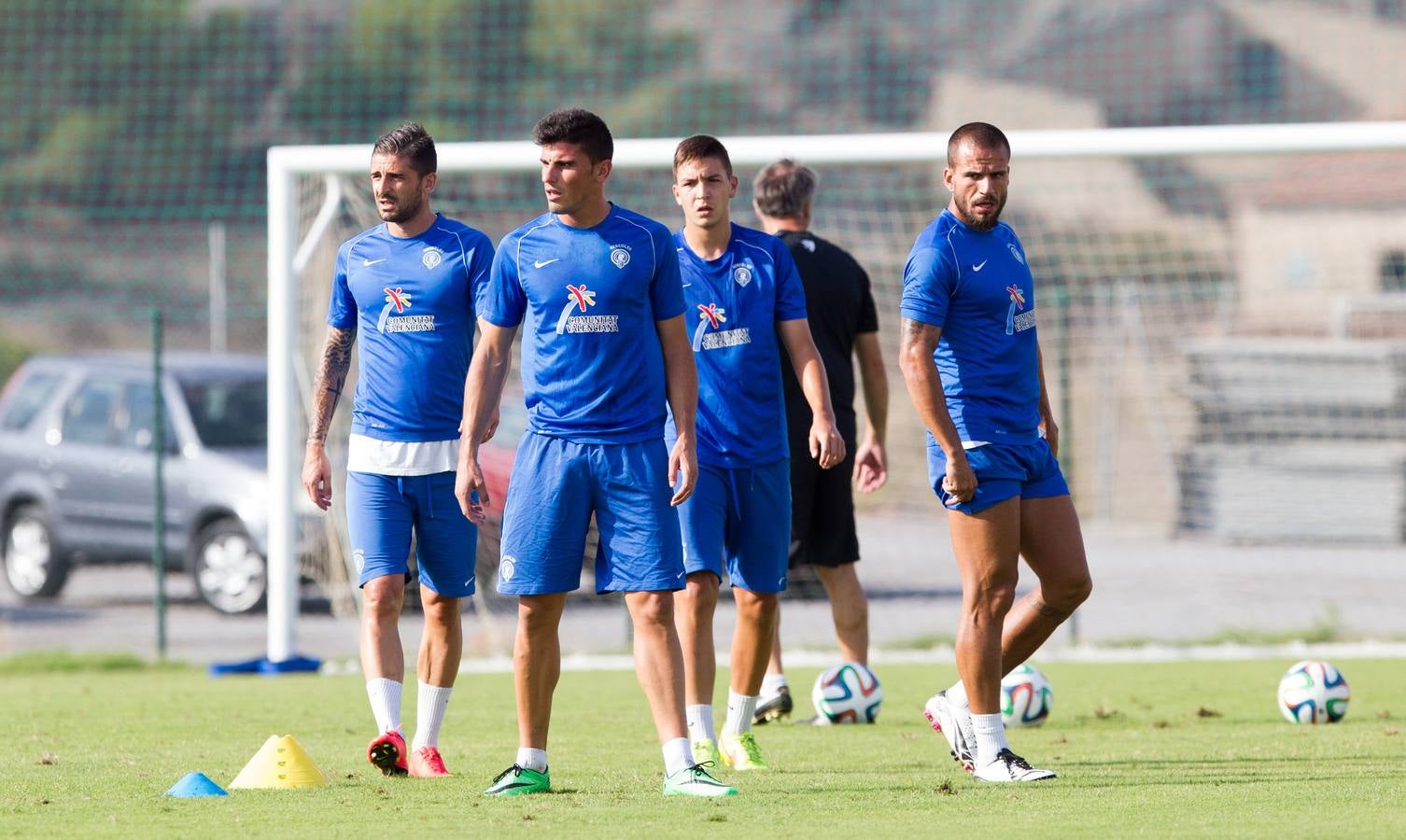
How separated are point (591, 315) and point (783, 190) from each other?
102 inches

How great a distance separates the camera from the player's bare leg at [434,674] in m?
6.96

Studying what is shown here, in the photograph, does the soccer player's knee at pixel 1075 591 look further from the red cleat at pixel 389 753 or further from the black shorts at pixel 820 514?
the red cleat at pixel 389 753

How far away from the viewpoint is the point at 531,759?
6328mm

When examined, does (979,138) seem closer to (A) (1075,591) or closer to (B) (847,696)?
(A) (1075,591)

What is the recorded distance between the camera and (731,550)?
23.8 ft

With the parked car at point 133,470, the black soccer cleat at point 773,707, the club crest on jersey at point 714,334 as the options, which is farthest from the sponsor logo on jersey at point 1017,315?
the parked car at point 133,470

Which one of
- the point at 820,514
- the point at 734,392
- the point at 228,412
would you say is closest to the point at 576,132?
the point at 734,392

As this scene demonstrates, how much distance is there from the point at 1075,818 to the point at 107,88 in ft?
146

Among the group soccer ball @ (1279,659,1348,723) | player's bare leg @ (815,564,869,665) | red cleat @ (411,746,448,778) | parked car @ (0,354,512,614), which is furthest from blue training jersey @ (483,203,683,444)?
parked car @ (0,354,512,614)

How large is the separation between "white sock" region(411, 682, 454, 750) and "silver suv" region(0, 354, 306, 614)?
8345 mm

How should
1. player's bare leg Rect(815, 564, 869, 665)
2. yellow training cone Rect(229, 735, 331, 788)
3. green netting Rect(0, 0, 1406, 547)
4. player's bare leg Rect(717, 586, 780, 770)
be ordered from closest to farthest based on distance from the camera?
yellow training cone Rect(229, 735, 331, 788)
player's bare leg Rect(717, 586, 780, 770)
player's bare leg Rect(815, 564, 869, 665)
green netting Rect(0, 0, 1406, 547)

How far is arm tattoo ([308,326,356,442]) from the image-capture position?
7.17 m

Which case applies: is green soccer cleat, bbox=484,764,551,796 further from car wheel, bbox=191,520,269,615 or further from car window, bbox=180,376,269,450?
car window, bbox=180,376,269,450

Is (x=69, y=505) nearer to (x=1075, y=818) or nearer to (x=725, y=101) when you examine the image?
(x=1075, y=818)
